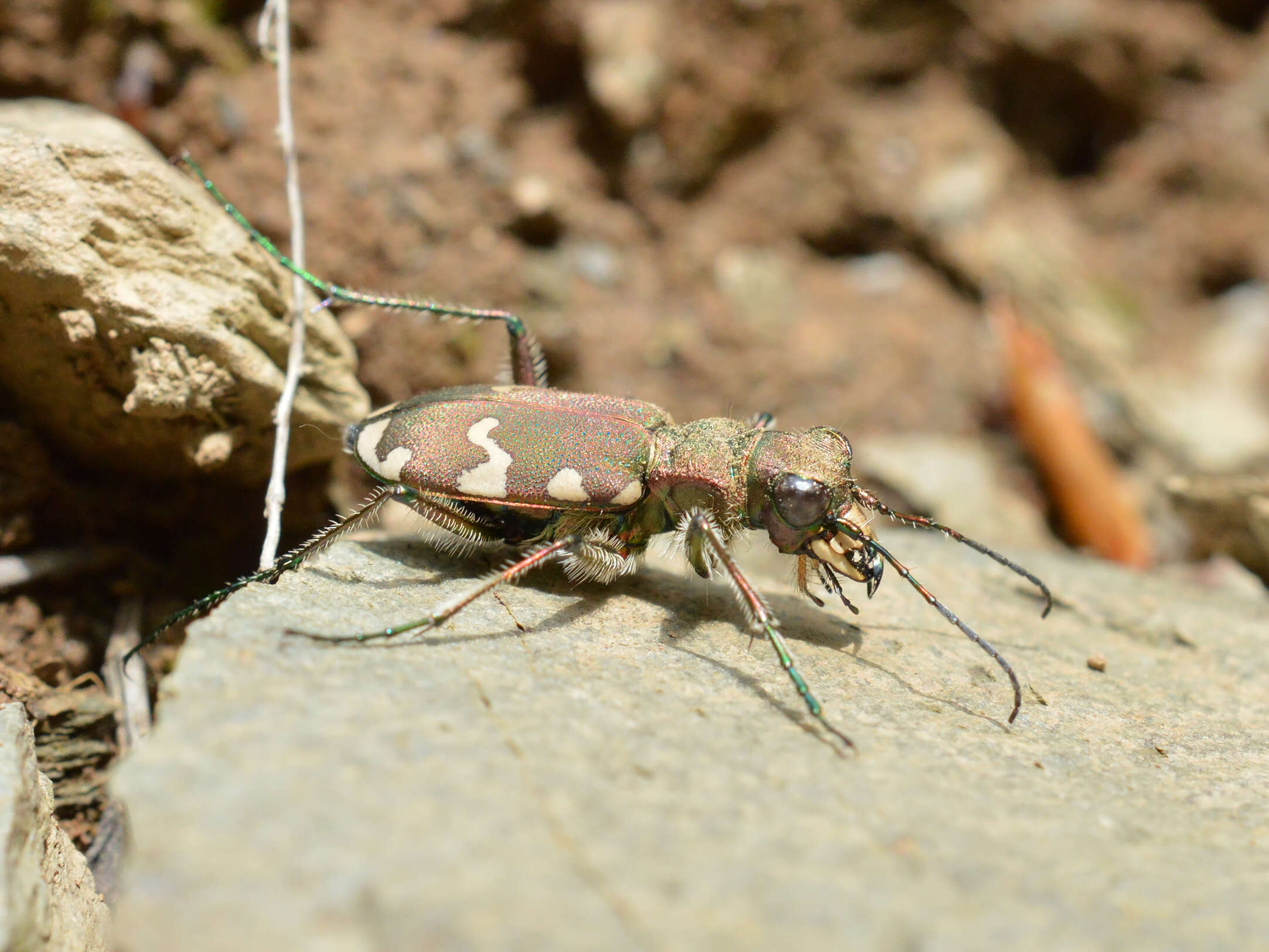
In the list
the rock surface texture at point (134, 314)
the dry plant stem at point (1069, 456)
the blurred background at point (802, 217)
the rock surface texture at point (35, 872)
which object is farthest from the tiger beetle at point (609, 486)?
the dry plant stem at point (1069, 456)

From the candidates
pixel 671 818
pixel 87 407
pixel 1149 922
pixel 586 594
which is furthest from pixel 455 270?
pixel 1149 922

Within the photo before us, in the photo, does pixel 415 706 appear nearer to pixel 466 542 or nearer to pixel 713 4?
pixel 466 542

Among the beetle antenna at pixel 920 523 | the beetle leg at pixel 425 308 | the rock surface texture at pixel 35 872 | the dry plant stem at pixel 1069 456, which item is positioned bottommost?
the rock surface texture at pixel 35 872

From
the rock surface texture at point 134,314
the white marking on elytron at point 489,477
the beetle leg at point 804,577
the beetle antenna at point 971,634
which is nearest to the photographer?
the beetle antenna at point 971,634

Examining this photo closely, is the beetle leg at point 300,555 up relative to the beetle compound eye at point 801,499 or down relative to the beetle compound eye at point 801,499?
down

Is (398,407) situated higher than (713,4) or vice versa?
(713,4)

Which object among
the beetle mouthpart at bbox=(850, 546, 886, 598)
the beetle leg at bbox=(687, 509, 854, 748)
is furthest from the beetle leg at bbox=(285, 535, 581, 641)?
the beetle mouthpart at bbox=(850, 546, 886, 598)

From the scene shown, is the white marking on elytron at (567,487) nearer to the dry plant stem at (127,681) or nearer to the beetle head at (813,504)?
the beetle head at (813,504)

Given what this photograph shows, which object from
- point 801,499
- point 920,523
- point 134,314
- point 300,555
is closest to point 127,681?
point 300,555
